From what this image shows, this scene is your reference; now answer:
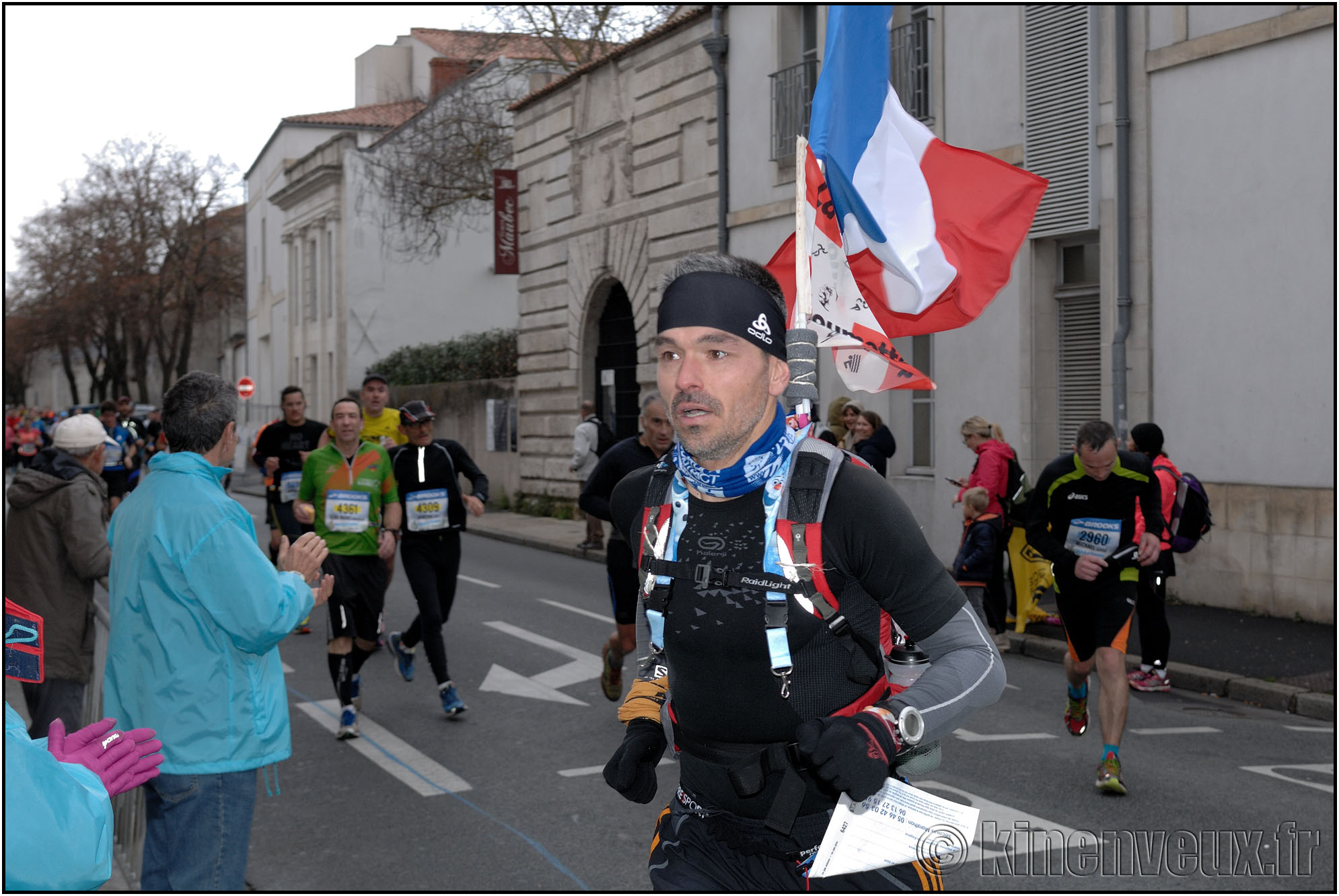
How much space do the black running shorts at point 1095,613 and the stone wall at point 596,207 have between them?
13342 mm

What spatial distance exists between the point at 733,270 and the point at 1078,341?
11837 millimetres

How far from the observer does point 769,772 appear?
8.40 feet

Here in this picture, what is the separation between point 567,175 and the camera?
23.7 metres

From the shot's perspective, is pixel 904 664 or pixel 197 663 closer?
pixel 904 664

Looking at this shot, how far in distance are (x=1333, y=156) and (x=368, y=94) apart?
44716 mm

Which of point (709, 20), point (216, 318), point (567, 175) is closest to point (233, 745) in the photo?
point (709, 20)

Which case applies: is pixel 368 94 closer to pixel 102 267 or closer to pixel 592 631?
pixel 102 267

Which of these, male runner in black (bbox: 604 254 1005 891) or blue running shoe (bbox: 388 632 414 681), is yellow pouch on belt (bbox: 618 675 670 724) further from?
blue running shoe (bbox: 388 632 414 681)

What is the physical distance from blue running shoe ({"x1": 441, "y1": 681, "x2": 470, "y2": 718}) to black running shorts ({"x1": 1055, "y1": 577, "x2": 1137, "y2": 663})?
3586 millimetres

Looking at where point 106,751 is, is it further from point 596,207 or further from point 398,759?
point 596,207

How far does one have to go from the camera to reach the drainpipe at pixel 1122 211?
12.6 m

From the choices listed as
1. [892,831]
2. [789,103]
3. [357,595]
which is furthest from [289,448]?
[789,103]

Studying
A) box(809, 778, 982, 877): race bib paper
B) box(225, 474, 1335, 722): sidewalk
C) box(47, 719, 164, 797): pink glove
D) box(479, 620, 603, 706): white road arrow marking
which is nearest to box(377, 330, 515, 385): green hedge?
box(479, 620, 603, 706): white road arrow marking

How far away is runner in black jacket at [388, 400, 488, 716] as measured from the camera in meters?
8.02
